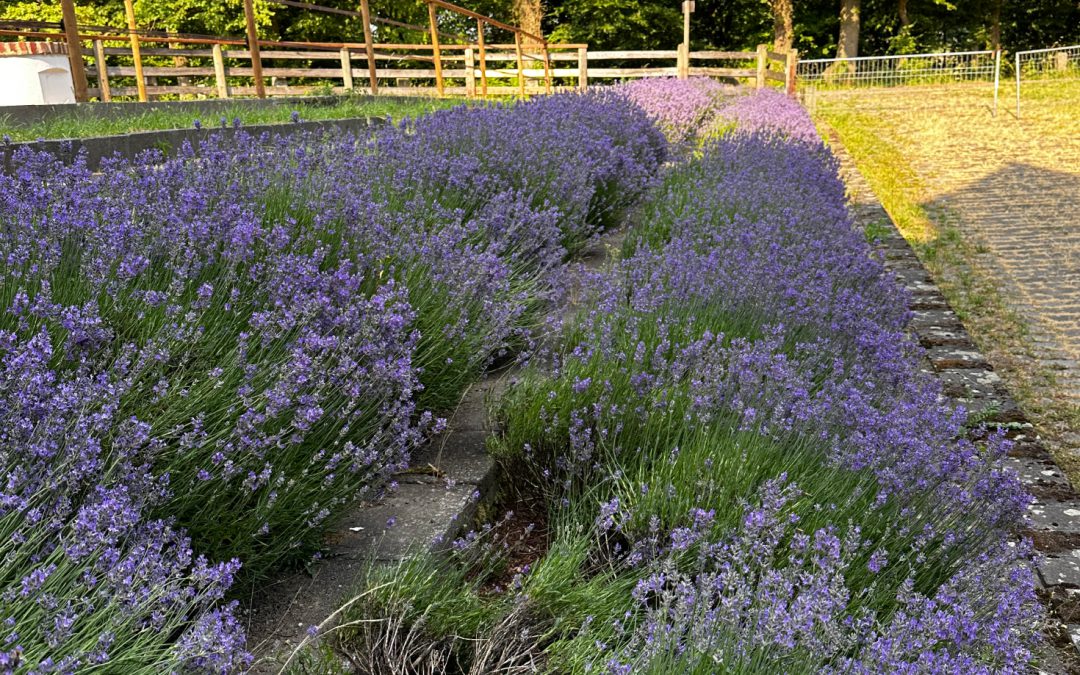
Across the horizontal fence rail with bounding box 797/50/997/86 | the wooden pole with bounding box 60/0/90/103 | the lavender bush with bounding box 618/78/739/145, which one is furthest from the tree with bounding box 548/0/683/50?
the wooden pole with bounding box 60/0/90/103

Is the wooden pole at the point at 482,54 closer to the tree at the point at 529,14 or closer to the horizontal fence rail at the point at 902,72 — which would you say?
the tree at the point at 529,14

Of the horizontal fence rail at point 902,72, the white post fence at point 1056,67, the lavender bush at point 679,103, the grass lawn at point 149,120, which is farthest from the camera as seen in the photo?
the horizontal fence rail at point 902,72

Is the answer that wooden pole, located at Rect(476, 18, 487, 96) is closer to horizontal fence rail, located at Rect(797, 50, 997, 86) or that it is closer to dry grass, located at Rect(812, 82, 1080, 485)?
dry grass, located at Rect(812, 82, 1080, 485)

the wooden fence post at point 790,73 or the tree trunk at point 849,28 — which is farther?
the tree trunk at point 849,28

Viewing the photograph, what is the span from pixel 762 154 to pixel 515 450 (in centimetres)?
519

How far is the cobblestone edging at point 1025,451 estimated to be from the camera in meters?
2.82

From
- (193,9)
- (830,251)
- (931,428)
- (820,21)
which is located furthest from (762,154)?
(820,21)

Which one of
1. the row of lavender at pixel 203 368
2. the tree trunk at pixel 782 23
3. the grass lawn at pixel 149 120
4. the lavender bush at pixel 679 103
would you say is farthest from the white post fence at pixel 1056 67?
the row of lavender at pixel 203 368

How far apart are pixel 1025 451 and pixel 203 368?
11.5 ft

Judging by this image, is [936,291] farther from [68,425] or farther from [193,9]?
[193,9]

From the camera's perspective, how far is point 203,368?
2.32 m

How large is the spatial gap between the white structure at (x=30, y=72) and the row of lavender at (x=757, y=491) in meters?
9.18

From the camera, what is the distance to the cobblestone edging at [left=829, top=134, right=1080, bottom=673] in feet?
9.27

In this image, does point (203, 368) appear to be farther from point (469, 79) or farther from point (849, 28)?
point (849, 28)
